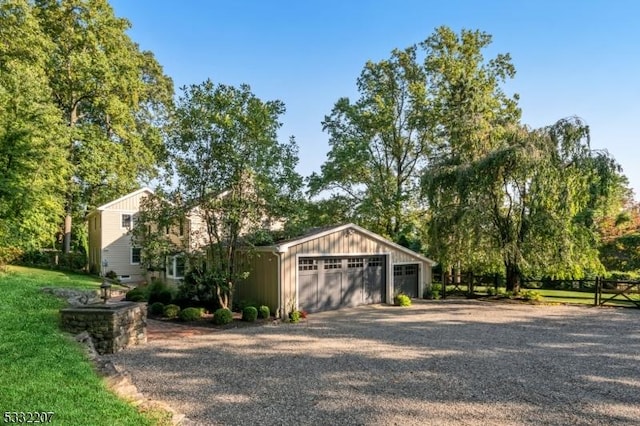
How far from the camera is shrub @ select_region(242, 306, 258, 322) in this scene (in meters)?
12.0

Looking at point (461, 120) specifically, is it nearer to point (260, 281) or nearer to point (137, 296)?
point (260, 281)

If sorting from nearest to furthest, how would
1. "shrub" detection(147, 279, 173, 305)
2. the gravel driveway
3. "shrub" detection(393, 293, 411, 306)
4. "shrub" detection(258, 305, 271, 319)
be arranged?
the gravel driveway < "shrub" detection(258, 305, 271, 319) < "shrub" detection(147, 279, 173, 305) < "shrub" detection(393, 293, 411, 306)

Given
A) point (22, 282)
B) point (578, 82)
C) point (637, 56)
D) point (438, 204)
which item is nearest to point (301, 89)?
point (438, 204)

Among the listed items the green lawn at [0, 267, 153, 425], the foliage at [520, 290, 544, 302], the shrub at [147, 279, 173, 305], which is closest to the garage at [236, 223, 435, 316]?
the shrub at [147, 279, 173, 305]

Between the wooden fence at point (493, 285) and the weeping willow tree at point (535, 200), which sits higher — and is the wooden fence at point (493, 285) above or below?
below

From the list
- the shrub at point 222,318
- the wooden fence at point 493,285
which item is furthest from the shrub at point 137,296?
the wooden fence at point 493,285

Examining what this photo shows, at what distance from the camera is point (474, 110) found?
21094mm

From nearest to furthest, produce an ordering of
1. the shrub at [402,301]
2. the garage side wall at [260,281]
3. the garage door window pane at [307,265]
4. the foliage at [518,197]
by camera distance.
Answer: the garage side wall at [260,281] → the garage door window pane at [307,265] → the shrub at [402,301] → the foliage at [518,197]

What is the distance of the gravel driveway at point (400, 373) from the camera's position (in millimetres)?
5250

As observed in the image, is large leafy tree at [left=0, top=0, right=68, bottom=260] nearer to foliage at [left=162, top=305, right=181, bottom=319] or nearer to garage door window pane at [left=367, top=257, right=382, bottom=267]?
foliage at [left=162, top=305, right=181, bottom=319]

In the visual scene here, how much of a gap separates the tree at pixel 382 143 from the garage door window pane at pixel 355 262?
673 centimetres

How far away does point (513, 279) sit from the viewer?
57.3 feet

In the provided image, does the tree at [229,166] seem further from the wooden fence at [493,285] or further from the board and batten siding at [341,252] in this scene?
the wooden fence at [493,285]

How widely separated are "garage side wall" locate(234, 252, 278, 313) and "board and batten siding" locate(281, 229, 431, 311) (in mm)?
371
